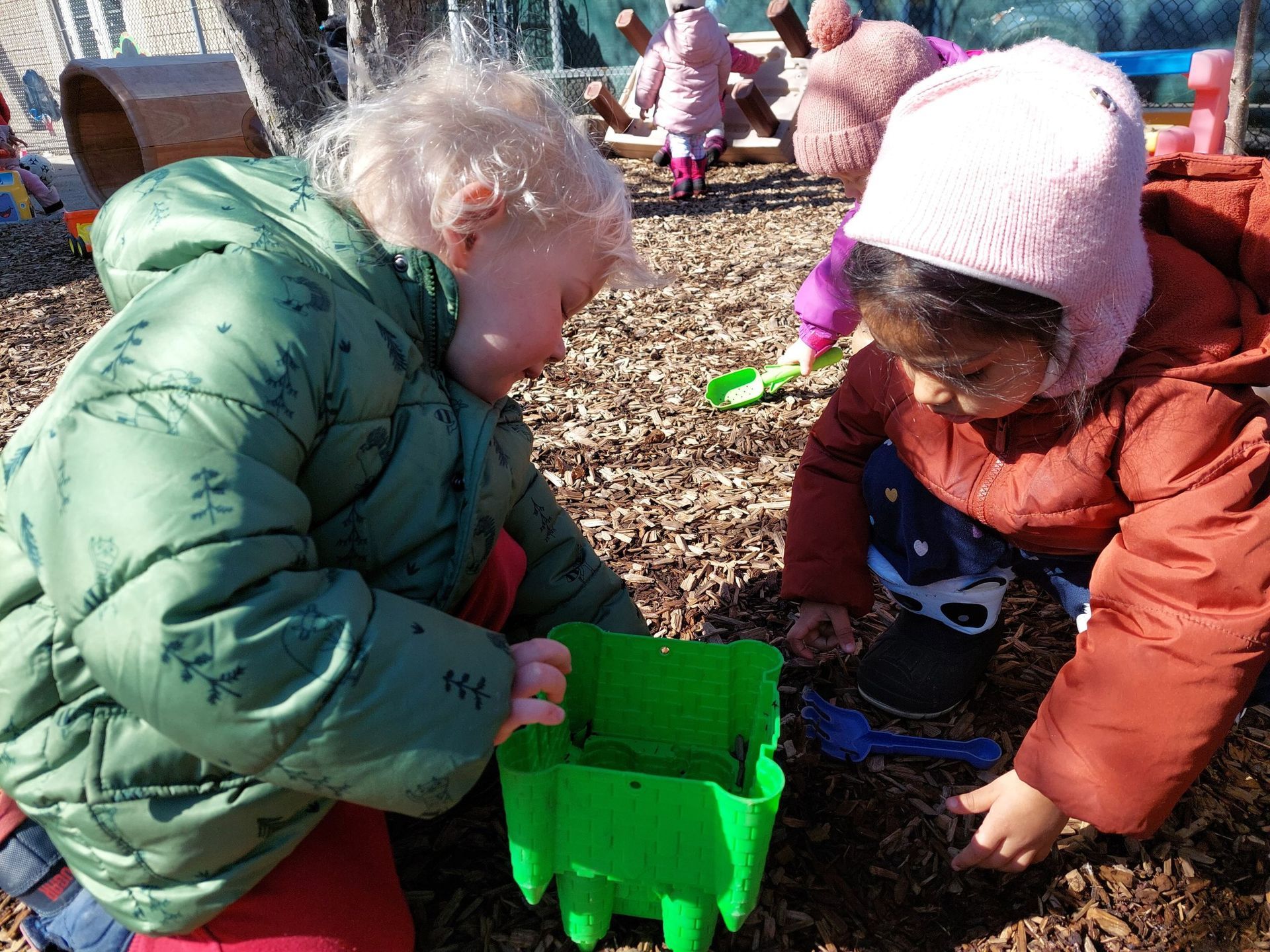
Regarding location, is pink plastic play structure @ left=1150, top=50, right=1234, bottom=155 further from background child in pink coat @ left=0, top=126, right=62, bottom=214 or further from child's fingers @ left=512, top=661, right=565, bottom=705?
background child in pink coat @ left=0, top=126, right=62, bottom=214

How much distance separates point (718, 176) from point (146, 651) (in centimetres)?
685

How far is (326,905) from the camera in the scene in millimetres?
1348

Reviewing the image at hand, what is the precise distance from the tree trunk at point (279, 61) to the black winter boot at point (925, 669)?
301 centimetres

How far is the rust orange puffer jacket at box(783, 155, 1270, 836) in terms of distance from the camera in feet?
4.35

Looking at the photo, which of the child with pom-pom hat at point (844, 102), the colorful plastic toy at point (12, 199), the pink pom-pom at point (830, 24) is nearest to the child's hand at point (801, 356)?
the child with pom-pom hat at point (844, 102)

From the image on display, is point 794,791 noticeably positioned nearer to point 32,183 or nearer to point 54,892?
point 54,892

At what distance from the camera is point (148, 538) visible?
101 centimetres

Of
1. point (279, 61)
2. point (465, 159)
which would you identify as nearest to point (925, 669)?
point (465, 159)

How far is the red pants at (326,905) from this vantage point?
1.31m

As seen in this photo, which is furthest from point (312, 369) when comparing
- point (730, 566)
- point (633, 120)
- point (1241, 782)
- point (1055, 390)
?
point (633, 120)

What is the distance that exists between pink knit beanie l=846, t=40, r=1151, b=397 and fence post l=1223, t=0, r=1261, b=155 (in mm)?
3888

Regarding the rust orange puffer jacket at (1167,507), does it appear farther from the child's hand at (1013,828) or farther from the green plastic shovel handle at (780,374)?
the green plastic shovel handle at (780,374)

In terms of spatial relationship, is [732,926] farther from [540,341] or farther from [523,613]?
[540,341]

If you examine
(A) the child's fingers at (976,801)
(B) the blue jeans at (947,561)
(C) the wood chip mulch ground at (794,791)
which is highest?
(B) the blue jeans at (947,561)
